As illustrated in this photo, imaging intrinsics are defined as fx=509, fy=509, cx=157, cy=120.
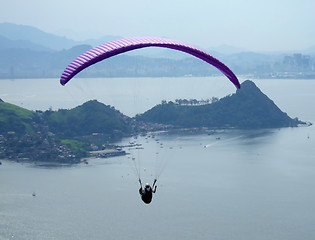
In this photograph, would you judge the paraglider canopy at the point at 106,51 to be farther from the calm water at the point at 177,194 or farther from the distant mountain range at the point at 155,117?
the distant mountain range at the point at 155,117

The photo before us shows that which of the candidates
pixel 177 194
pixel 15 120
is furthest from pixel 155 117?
pixel 177 194

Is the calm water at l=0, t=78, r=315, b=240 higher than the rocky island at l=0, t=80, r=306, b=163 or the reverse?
the reverse

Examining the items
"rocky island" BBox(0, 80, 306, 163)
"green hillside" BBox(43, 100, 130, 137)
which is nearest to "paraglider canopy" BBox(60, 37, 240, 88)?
"rocky island" BBox(0, 80, 306, 163)

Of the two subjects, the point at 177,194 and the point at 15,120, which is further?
the point at 15,120

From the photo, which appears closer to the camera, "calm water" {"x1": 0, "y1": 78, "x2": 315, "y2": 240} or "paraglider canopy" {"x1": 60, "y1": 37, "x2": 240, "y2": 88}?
"paraglider canopy" {"x1": 60, "y1": 37, "x2": 240, "y2": 88}

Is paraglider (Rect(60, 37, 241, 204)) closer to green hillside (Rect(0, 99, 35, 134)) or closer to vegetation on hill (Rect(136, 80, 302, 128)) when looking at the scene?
green hillside (Rect(0, 99, 35, 134))

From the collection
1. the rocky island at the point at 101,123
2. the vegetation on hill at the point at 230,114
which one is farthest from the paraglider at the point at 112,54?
the vegetation on hill at the point at 230,114

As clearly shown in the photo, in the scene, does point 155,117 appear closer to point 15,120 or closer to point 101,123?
point 101,123

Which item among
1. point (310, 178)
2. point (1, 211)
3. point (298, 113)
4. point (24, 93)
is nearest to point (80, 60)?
point (1, 211)

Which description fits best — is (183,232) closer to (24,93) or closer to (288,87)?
(24,93)
